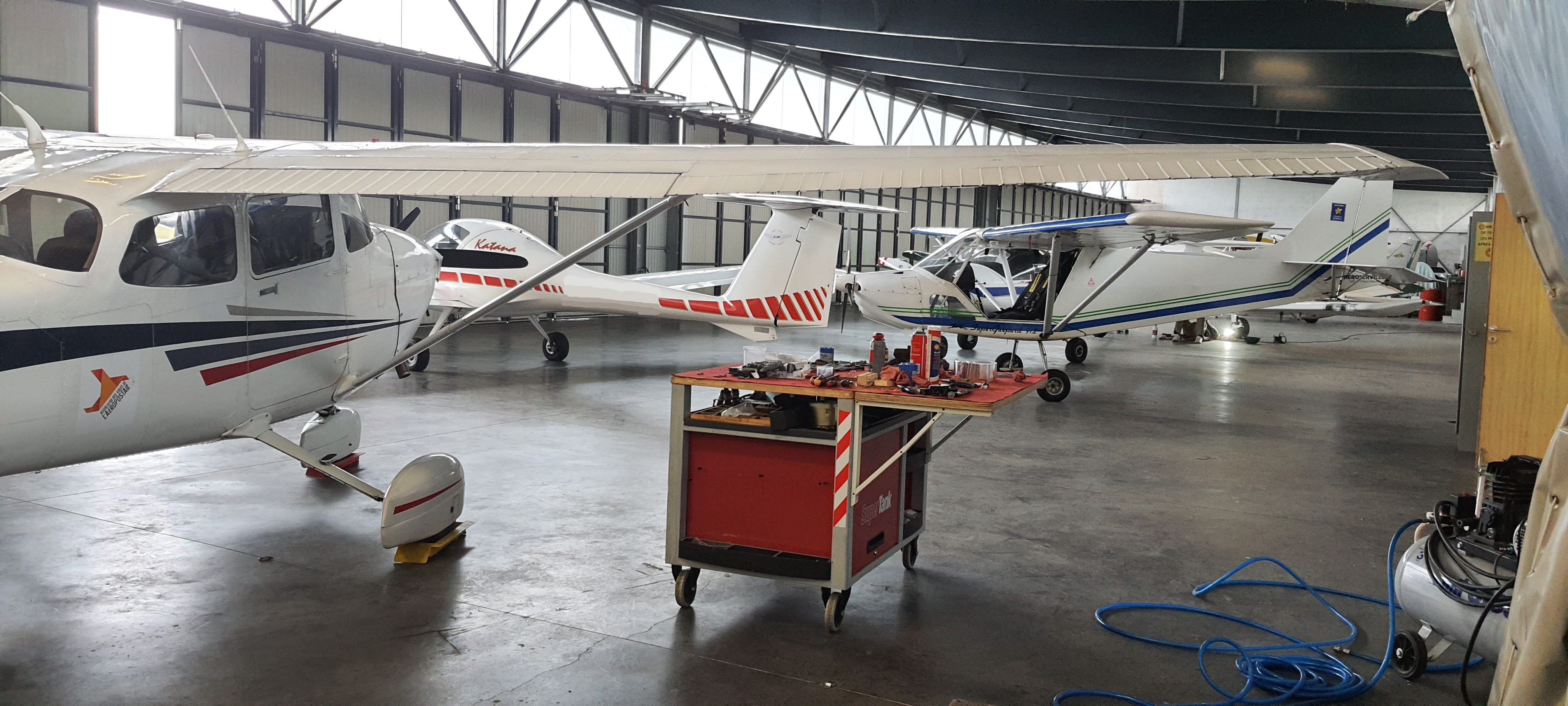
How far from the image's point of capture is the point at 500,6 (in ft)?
58.3

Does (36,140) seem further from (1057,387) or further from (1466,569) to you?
(1057,387)

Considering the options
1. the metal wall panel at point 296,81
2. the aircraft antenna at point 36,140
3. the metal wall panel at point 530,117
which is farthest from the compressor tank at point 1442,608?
the metal wall panel at point 530,117

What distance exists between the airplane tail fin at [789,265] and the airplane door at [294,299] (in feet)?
20.6

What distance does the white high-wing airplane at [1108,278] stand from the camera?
11.6 meters

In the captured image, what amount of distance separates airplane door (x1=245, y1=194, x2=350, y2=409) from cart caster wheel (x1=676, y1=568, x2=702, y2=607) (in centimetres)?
228

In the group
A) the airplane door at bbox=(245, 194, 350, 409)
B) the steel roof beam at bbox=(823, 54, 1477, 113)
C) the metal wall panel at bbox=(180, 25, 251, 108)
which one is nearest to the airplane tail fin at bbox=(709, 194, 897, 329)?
the airplane door at bbox=(245, 194, 350, 409)

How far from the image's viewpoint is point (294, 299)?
4.83 meters

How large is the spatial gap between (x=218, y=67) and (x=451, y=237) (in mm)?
5532

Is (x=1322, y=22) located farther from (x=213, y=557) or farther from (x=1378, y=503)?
(x=213, y=557)

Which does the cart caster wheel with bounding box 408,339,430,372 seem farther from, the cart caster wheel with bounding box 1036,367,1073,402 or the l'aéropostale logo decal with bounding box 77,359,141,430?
the l'aéropostale logo decal with bounding box 77,359,141,430

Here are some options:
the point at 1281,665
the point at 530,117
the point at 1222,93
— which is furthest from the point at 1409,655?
the point at 1222,93

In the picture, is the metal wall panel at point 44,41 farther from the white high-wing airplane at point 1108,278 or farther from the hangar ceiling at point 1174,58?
the white high-wing airplane at point 1108,278

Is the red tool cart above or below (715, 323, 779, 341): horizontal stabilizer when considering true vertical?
below

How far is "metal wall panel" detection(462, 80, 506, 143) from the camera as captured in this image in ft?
59.9
